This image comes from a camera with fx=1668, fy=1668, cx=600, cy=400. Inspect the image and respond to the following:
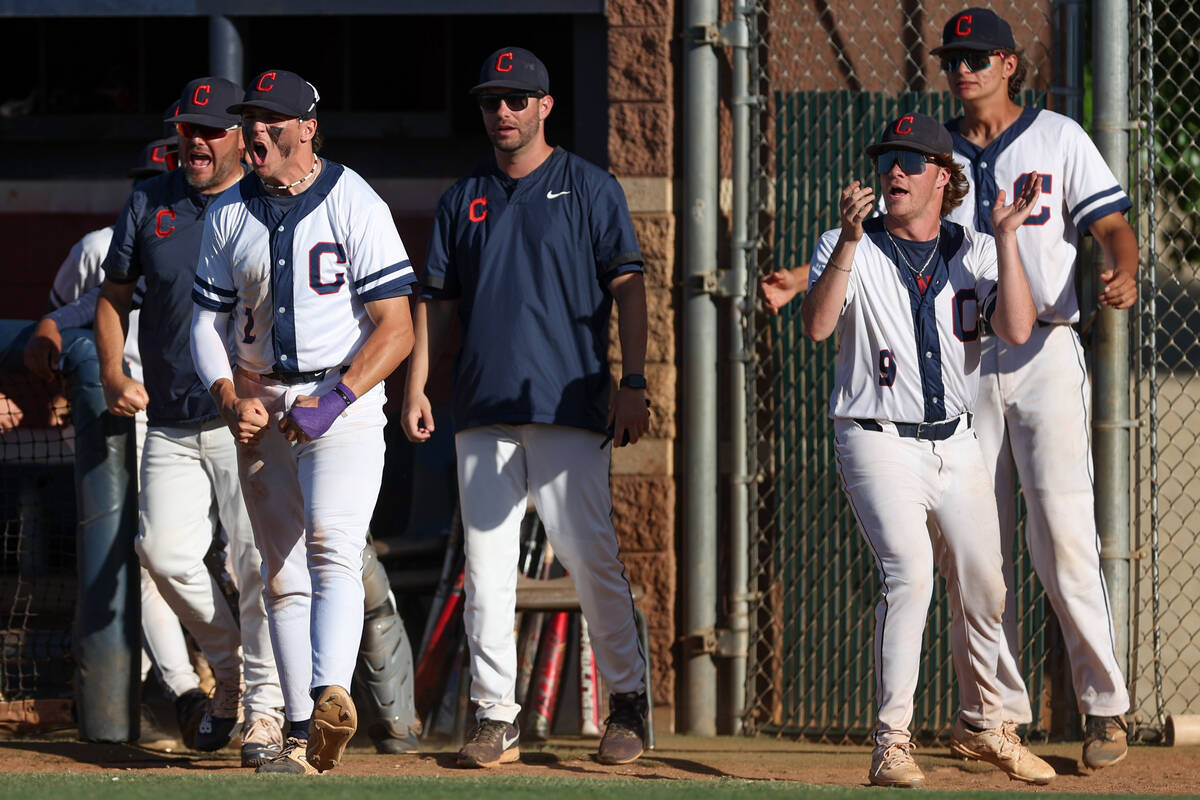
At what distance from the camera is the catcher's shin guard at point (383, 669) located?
19.7 ft

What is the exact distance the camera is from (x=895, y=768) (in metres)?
4.97

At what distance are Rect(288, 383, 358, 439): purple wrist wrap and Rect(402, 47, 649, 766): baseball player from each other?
0.56 m

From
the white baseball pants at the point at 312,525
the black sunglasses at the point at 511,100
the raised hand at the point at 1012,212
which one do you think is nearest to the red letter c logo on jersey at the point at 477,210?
the black sunglasses at the point at 511,100

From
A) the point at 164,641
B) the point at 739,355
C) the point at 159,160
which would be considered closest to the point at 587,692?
the point at 739,355

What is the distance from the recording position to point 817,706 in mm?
6746

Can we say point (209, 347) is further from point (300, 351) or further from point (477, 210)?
point (477, 210)

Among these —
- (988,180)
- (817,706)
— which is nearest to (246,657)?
(817,706)

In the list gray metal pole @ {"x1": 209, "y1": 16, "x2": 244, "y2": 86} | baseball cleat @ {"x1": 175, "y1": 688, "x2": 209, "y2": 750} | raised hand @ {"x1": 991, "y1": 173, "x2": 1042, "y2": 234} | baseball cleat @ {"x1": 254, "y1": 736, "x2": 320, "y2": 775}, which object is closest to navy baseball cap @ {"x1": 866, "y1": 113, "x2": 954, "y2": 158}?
raised hand @ {"x1": 991, "y1": 173, "x2": 1042, "y2": 234}

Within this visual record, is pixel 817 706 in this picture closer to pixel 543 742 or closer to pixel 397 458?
pixel 543 742

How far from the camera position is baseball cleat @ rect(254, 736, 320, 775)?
4953mm

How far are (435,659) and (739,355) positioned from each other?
1723 mm

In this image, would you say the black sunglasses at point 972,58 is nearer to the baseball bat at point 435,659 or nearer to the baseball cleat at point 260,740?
the baseball bat at point 435,659

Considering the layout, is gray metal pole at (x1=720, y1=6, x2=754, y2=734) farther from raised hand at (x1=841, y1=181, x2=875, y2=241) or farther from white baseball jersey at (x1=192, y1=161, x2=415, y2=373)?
white baseball jersey at (x1=192, y1=161, x2=415, y2=373)

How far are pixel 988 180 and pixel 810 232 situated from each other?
1.12 m
